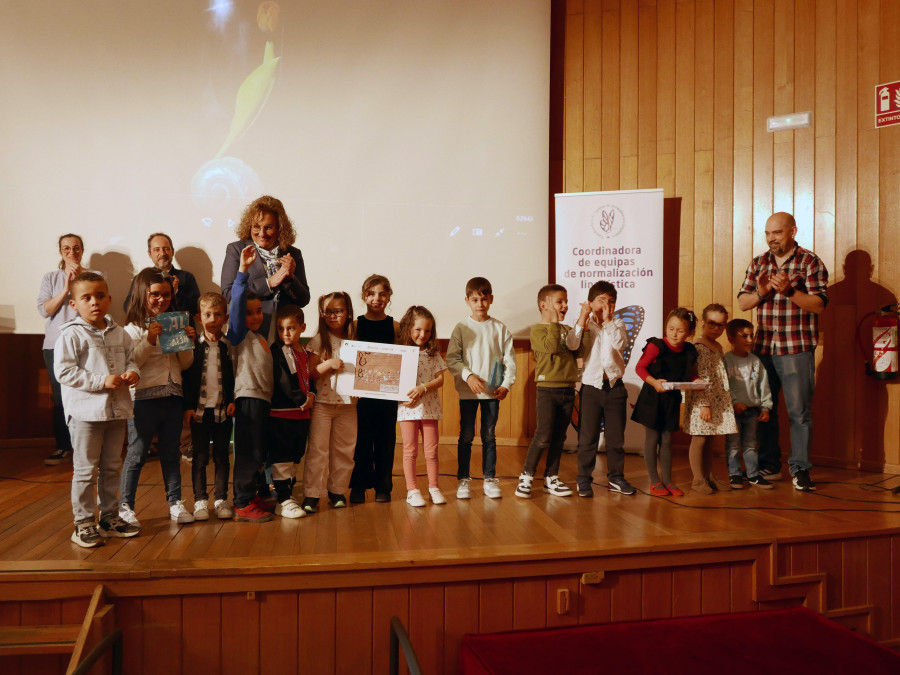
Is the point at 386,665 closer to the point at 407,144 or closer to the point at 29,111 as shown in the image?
the point at 407,144

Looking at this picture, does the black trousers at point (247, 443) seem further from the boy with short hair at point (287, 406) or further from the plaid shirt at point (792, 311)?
the plaid shirt at point (792, 311)

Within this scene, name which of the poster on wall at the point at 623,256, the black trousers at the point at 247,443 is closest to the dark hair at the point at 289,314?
the black trousers at the point at 247,443

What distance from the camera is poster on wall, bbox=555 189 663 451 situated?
496cm

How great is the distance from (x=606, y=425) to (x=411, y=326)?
4.35 feet

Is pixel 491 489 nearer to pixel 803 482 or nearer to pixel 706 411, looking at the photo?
pixel 706 411

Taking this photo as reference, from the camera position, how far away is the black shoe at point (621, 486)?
3768 millimetres

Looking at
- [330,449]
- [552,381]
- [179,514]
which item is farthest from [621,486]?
[179,514]

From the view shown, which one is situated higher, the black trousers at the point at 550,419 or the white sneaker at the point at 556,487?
the black trousers at the point at 550,419

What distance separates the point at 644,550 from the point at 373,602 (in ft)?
3.95

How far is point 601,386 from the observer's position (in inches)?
147

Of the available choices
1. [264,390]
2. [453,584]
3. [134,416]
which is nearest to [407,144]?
[264,390]

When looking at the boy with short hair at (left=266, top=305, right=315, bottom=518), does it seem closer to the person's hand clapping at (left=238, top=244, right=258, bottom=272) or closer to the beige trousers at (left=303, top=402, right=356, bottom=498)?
the beige trousers at (left=303, top=402, right=356, bottom=498)

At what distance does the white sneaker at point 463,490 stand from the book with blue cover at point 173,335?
5.46 feet

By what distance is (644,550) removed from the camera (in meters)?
2.80
